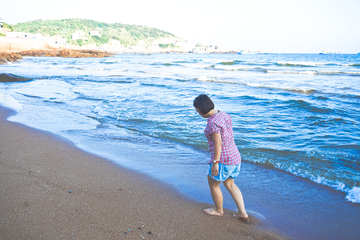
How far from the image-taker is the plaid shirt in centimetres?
239

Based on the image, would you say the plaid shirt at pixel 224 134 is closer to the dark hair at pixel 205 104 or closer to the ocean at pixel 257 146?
the dark hair at pixel 205 104

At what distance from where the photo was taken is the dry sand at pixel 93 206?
7.72 feet

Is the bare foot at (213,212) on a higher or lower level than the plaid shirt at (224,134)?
lower

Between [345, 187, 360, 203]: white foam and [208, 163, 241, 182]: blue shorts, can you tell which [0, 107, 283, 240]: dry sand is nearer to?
[208, 163, 241, 182]: blue shorts

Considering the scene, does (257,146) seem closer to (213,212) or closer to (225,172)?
(213,212)

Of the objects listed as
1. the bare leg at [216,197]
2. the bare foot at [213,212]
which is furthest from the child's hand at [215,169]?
the bare foot at [213,212]

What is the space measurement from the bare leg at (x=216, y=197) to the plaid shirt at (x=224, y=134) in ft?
1.07

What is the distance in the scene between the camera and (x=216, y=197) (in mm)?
2701

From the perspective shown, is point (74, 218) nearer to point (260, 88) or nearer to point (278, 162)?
point (278, 162)

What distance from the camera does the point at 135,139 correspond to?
553cm

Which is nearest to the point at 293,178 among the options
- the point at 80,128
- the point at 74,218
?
the point at 74,218

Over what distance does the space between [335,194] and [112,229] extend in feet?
9.90

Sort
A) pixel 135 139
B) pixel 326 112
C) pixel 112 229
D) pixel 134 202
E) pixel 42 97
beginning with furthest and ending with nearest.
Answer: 1. pixel 42 97
2. pixel 326 112
3. pixel 135 139
4. pixel 134 202
5. pixel 112 229

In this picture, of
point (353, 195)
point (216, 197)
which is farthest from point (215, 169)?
point (353, 195)
